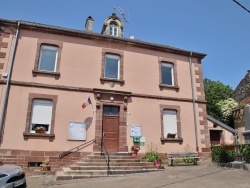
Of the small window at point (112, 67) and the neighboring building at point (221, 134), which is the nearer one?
the small window at point (112, 67)

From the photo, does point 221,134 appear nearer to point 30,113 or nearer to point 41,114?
point 41,114

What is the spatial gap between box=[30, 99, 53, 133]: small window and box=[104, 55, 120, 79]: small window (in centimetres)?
361

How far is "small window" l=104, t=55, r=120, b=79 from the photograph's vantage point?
43.3 ft

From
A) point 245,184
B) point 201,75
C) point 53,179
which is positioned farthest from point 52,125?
point 201,75

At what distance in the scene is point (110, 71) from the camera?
1326cm

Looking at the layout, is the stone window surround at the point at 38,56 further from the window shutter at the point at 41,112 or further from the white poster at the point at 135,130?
the white poster at the point at 135,130

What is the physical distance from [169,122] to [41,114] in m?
6.98

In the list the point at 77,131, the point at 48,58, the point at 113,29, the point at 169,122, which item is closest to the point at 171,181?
the point at 77,131

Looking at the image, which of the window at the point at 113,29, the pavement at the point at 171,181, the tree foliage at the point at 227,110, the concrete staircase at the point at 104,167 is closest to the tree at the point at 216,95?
the tree foliage at the point at 227,110

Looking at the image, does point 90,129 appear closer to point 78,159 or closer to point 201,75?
point 78,159

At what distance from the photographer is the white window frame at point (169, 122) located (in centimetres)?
1309

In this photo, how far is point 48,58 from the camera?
1236 cm

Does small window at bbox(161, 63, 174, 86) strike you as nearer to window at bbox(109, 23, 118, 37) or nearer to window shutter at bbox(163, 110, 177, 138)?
window shutter at bbox(163, 110, 177, 138)

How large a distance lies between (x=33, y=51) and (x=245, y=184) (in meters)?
11.1
